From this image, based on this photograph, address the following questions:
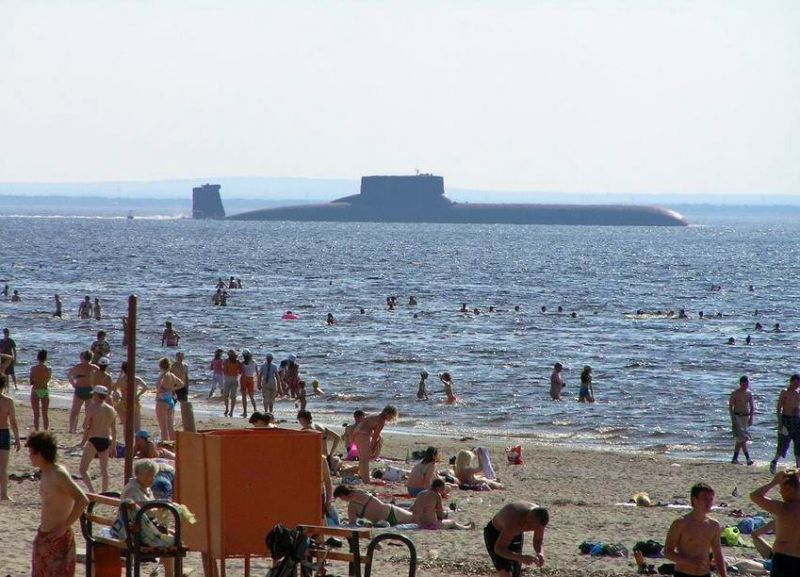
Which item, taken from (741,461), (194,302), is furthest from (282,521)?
(194,302)

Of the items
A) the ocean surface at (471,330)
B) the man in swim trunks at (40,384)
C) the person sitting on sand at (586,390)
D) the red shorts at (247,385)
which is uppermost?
the man in swim trunks at (40,384)

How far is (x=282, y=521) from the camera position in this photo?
8625mm

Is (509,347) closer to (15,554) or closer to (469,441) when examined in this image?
(469,441)

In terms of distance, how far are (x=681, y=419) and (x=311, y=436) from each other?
19.4m

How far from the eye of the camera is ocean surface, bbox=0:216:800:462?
89.5ft

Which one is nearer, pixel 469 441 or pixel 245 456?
pixel 245 456

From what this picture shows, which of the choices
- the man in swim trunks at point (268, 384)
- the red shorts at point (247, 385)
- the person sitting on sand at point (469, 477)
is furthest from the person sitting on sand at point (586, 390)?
the person sitting on sand at point (469, 477)

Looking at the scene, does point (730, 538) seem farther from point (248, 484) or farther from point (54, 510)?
point (54, 510)

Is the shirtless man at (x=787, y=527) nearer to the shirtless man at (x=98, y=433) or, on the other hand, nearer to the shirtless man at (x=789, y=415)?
the shirtless man at (x=98, y=433)

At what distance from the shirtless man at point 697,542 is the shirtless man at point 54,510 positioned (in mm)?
3747

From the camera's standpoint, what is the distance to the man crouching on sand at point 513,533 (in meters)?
9.32

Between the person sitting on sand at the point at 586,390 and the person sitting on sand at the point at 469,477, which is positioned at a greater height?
the person sitting on sand at the point at 469,477

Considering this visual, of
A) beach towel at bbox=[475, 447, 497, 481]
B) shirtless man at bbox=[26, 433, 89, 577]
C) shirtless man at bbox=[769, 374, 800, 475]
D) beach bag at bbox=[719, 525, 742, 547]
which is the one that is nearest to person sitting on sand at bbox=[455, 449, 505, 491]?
beach towel at bbox=[475, 447, 497, 481]

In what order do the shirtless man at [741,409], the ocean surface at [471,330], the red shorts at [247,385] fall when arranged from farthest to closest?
the ocean surface at [471,330], the red shorts at [247,385], the shirtless man at [741,409]
